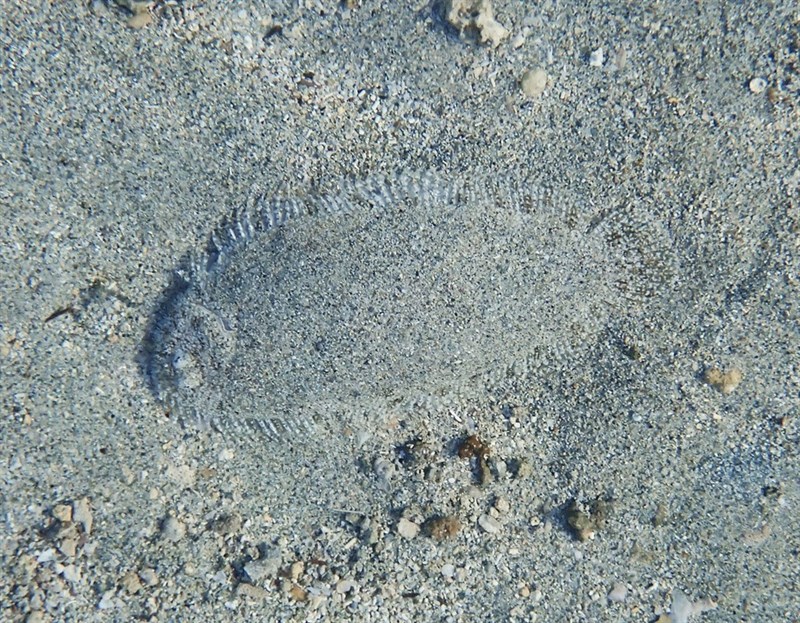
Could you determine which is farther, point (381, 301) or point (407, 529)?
point (407, 529)

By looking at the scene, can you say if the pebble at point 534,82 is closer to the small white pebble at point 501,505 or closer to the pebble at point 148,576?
the small white pebble at point 501,505

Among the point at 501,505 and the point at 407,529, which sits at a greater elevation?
the point at 501,505

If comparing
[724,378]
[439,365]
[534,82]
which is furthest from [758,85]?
[439,365]

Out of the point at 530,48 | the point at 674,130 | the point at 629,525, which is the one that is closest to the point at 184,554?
the point at 629,525

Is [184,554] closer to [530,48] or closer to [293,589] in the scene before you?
[293,589]

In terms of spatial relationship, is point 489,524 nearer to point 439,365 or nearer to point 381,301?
point 439,365

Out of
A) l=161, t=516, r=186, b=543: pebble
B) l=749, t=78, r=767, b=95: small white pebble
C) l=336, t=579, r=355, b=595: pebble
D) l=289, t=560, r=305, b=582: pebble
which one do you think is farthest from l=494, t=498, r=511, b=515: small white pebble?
l=749, t=78, r=767, b=95: small white pebble

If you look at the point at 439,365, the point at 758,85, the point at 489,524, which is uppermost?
the point at 758,85
